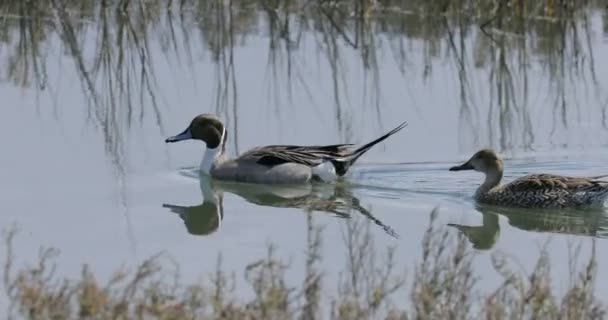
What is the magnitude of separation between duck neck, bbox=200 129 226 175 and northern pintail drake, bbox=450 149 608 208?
170 cm

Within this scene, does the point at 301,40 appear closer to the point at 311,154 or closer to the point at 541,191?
the point at 311,154

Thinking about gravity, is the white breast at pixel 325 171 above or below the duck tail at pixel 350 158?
below

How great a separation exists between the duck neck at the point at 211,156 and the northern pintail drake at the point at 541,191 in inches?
67.0

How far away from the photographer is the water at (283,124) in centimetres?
894

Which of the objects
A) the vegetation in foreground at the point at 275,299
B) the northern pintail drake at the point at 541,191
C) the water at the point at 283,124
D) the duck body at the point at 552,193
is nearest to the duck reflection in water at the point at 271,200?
the water at the point at 283,124

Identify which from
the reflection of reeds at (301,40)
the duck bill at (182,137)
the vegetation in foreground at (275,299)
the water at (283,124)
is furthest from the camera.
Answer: the reflection of reeds at (301,40)

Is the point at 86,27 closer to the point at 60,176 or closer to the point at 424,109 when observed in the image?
the point at 424,109

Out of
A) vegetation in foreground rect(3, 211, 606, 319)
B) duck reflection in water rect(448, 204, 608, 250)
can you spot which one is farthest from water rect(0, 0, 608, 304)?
vegetation in foreground rect(3, 211, 606, 319)

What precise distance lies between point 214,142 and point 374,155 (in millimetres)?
1093

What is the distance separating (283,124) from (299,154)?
901 millimetres

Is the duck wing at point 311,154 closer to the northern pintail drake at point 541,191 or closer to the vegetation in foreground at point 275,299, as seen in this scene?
the northern pintail drake at point 541,191

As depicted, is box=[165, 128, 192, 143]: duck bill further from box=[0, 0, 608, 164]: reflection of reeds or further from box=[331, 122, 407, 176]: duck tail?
box=[331, 122, 407, 176]: duck tail

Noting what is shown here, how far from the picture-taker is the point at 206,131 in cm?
1153

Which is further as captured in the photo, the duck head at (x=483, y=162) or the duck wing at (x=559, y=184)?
the duck head at (x=483, y=162)
